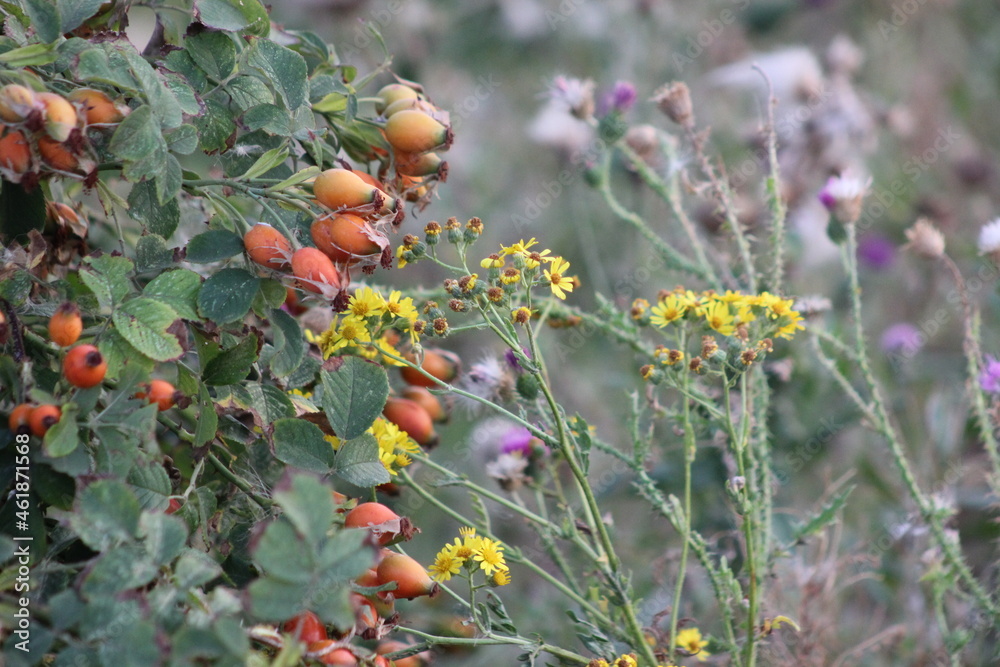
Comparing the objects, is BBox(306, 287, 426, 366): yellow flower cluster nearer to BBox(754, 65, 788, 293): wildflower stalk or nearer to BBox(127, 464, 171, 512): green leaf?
BBox(127, 464, 171, 512): green leaf

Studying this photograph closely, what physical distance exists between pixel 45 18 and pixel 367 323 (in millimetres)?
237

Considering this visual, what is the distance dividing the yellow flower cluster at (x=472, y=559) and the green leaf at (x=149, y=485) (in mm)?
168

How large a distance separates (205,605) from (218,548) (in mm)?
115

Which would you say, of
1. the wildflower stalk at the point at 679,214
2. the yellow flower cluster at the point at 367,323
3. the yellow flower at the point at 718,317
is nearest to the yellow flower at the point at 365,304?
the yellow flower cluster at the point at 367,323

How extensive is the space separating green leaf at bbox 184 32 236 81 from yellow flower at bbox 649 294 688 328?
319 millimetres

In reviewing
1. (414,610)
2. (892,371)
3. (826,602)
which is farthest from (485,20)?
(826,602)

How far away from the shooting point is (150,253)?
1.56 feet

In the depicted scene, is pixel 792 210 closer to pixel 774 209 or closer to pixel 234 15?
pixel 774 209

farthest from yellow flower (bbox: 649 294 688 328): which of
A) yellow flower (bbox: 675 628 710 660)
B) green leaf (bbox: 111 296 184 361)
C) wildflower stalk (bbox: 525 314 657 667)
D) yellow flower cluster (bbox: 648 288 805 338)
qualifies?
green leaf (bbox: 111 296 184 361)

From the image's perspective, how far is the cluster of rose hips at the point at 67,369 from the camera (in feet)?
1.23

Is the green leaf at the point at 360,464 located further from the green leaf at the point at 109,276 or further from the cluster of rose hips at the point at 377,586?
the green leaf at the point at 109,276

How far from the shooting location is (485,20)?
2.10 meters

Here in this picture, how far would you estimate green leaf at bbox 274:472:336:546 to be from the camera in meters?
0.32

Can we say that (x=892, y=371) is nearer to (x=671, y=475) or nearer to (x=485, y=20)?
(x=671, y=475)
